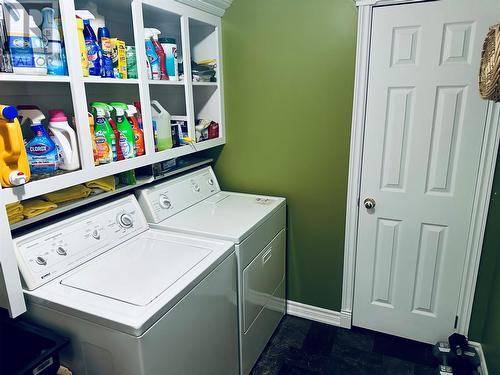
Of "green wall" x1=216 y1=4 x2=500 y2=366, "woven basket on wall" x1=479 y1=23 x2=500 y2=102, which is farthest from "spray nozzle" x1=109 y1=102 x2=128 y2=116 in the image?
"woven basket on wall" x1=479 y1=23 x2=500 y2=102

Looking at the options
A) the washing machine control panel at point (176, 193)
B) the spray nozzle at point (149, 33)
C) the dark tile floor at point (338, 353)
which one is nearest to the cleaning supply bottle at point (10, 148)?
the washing machine control panel at point (176, 193)

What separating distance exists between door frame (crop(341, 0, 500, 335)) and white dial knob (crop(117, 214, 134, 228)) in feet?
4.29

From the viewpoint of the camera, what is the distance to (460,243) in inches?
79.4

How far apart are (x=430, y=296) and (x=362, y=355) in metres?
0.56

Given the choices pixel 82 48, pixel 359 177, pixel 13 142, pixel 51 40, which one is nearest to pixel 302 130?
pixel 359 177

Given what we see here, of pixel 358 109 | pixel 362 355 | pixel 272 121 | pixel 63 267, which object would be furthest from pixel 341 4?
pixel 362 355

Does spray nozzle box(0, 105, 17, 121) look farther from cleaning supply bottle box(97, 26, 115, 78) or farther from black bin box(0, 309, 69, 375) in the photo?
black bin box(0, 309, 69, 375)

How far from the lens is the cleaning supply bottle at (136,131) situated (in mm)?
1694

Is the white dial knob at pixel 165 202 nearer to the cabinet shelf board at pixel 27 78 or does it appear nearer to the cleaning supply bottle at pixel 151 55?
the cleaning supply bottle at pixel 151 55

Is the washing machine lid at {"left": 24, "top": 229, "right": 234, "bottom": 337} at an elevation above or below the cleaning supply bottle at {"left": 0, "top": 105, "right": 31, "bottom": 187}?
below

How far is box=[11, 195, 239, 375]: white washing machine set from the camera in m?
1.16

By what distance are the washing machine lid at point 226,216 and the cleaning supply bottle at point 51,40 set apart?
2.94 ft

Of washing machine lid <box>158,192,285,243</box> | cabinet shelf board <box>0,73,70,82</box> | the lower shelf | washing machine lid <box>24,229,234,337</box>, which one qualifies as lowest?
washing machine lid <box>24,229,234,337</box>

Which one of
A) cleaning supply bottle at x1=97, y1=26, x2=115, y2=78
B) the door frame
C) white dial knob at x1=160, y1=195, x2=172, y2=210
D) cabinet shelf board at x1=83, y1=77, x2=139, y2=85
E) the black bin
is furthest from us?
white dial knob at x1=160, y1=195, x2=172, y2=210
